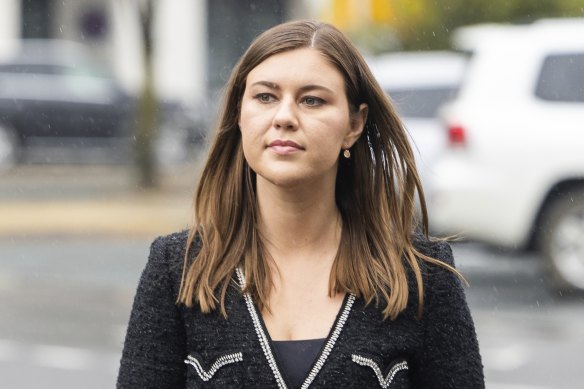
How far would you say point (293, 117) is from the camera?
2.58 metres

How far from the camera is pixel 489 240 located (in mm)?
11461

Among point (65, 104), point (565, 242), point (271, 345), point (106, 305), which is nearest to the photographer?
point (271, 345)

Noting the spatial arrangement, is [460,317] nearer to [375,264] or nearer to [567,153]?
[375,264]

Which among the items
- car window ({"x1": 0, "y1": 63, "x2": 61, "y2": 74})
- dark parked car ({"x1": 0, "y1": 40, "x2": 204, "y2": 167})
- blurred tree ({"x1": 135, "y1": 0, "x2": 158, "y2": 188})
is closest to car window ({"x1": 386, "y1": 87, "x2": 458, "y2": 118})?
blurred tree ({"x1": 135, "y1": 0, "x2": 158, "y2": 188})

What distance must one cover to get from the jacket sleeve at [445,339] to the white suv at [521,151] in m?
8.52

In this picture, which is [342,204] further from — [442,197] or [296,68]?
[442,197]

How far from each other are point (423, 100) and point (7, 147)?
42.9 ft

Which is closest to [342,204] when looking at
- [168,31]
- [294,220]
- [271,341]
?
[294,220]

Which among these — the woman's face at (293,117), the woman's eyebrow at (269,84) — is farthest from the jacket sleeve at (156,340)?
the woman's eyebrow at (269,84)

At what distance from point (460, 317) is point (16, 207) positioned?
16.8 meters

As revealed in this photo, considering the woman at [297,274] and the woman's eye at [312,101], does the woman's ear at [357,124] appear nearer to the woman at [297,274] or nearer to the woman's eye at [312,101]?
the woman at [297,274]

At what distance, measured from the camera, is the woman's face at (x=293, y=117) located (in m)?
2.60

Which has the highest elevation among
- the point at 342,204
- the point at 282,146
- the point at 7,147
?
the point at 282,146

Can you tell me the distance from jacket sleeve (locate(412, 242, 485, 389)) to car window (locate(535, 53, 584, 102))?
29.6ft
